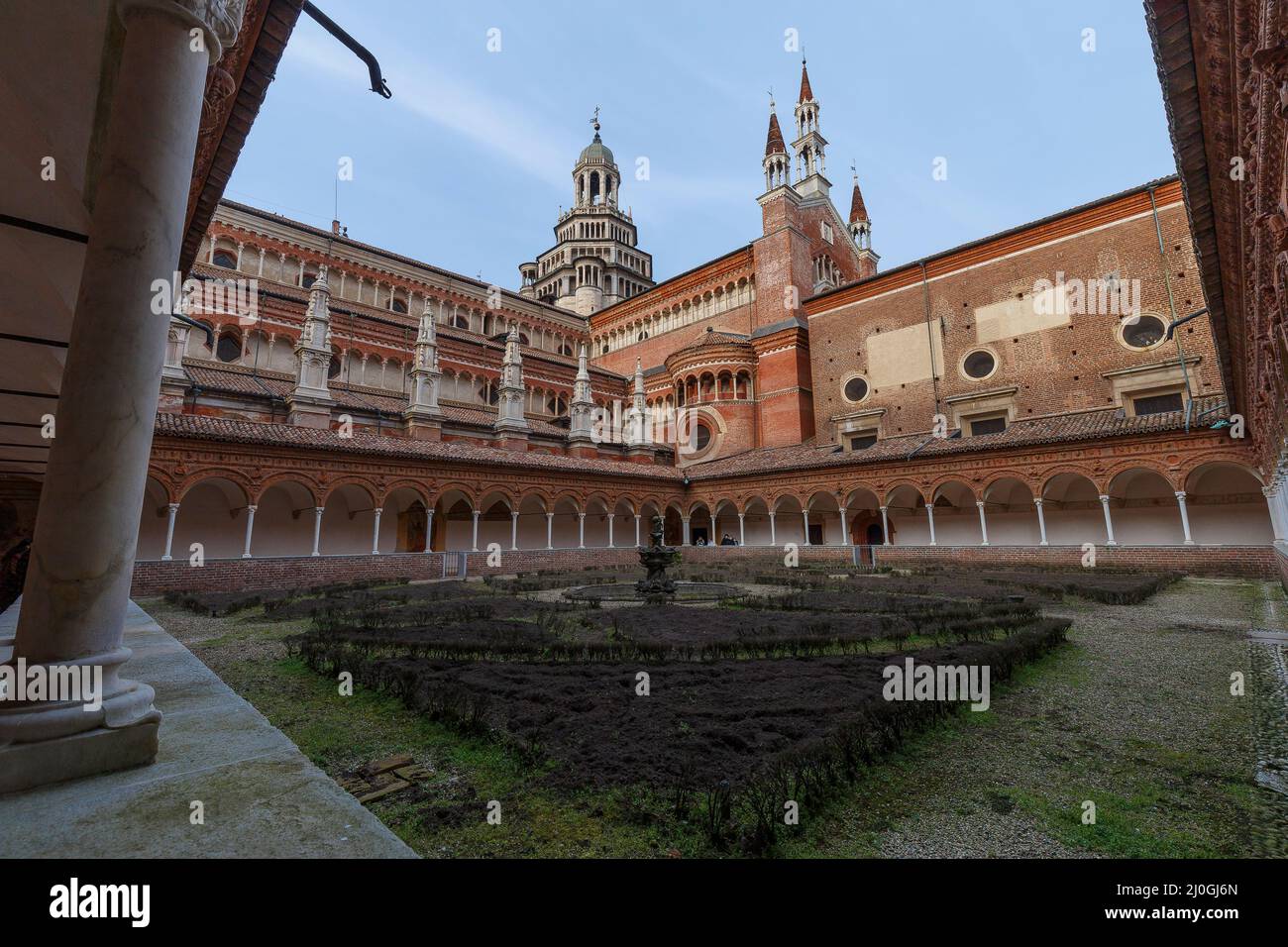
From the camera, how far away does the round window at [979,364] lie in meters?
25.5

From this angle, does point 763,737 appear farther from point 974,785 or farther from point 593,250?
point 593,250

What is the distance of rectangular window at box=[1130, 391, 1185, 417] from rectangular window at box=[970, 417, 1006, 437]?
449 cm

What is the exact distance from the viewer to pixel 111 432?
2305 millimetres

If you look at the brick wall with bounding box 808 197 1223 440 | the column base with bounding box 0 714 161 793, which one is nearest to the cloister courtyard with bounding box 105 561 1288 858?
the column base with bounding box 0 714 161 793

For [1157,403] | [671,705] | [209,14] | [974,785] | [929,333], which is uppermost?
[929,333]

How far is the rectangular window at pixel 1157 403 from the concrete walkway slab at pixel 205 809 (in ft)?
88.7

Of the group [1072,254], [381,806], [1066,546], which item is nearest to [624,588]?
[381,806]

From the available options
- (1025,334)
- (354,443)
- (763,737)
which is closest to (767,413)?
(1025,334)

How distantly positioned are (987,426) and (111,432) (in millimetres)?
29245

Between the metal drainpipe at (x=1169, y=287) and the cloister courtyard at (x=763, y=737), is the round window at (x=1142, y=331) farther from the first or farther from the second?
the cloister courtyard at (x=763, y=737)

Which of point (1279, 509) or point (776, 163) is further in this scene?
point (776, 163)

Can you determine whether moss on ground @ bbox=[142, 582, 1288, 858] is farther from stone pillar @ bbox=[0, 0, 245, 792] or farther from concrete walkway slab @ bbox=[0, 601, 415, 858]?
stone pillar @ bbox=[0, 0, 245, 792]

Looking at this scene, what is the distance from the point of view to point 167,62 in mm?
2580

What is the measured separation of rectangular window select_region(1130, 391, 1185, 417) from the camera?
20698 mm
